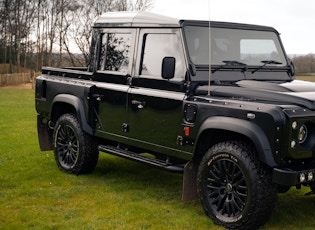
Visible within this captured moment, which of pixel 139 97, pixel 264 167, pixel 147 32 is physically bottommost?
pixel 264 167

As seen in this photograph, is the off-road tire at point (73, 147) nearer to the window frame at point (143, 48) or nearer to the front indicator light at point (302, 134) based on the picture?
the window frame at point (143, 48)

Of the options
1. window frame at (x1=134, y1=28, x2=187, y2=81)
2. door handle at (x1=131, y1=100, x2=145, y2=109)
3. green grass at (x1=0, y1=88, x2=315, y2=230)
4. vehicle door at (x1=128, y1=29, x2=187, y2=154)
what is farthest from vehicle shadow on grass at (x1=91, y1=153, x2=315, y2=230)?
window frame at (x1=134, y1=28, x2=187, y2=81)

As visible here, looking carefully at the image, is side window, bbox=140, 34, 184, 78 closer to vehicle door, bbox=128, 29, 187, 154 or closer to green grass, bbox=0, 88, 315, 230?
vehicle door, bbox=128, 29, 187, 154

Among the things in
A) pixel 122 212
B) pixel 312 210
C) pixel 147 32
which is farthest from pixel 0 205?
pixel 312 210

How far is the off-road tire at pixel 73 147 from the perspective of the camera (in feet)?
25.6

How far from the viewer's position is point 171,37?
635cm

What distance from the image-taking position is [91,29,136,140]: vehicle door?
7016mm

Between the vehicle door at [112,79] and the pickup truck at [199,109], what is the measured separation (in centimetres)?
1

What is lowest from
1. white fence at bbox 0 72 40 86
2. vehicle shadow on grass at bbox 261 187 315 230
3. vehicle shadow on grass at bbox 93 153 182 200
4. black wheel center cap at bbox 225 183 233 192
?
white fence at bbox 0 72 40 86

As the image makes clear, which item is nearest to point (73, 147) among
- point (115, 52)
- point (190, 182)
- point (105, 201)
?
point (105, 201)

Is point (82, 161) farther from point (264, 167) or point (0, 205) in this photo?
point (264, 167)

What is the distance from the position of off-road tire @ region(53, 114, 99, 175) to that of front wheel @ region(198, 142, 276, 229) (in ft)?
8.13

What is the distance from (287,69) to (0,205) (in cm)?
418

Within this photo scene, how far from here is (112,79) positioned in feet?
23.8
